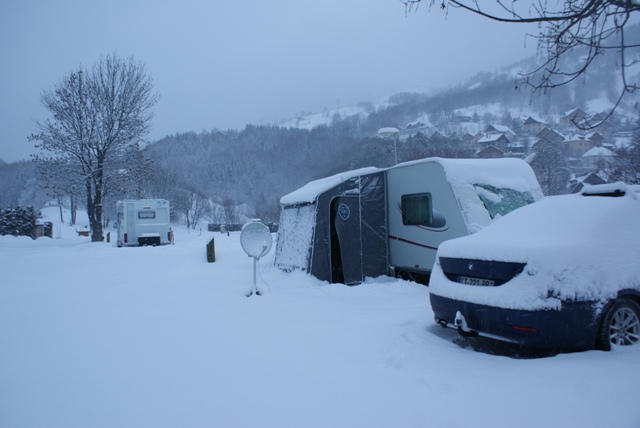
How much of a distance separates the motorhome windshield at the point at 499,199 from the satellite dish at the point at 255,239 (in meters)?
3.99

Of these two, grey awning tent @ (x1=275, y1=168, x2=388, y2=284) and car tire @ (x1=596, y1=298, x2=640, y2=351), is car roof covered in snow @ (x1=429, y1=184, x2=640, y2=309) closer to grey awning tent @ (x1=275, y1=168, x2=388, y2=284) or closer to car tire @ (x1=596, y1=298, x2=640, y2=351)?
car tire @ (x1=596, y1=298, x2=640, y2=351)

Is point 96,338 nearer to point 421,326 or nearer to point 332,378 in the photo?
point 332,378

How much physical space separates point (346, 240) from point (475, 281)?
431 cm

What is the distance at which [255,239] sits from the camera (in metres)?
7.11

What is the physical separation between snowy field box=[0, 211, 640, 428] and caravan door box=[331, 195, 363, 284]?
1838 mm

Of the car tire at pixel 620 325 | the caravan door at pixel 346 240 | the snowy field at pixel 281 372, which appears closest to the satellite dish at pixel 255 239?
the snowy field at pixel 281 372

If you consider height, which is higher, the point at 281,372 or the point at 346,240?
the point at 346,240

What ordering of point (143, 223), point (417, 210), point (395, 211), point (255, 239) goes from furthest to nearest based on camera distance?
1. point (143, 223)
2. point (395, 211)
3. point (417, 210)
4. point (255, 239)

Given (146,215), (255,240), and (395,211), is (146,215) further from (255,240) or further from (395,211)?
(395,211)

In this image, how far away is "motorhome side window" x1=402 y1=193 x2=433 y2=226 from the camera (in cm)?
746

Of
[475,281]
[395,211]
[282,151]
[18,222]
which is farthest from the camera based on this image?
[282,151]

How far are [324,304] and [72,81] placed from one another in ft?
72.8

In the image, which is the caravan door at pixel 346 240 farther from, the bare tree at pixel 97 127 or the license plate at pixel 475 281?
the bare tree at pixel 97 127

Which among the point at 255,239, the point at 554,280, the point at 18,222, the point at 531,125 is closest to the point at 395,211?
the point at 255,239
